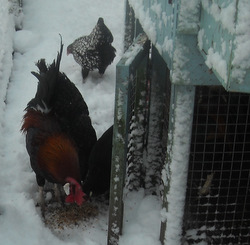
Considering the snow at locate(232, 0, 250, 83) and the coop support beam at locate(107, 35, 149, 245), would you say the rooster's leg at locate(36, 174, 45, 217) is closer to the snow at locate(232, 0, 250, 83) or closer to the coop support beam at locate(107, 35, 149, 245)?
the coop support beam at locate(107, 35, 149, 245)

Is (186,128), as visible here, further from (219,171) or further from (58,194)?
(58,194)

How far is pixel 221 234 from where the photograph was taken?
340cm

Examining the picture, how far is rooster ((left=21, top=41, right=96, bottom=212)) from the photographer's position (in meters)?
3.87

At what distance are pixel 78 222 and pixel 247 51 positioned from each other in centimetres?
247

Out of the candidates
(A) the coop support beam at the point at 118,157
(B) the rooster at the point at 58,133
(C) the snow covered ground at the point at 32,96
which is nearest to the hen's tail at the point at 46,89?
(B) the rooster at the point at 58,133

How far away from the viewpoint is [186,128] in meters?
2.89

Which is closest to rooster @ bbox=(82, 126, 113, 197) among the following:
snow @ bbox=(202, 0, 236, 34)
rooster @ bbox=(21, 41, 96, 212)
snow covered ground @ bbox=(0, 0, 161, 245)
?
rooster @ bbox=(21, 41, 96, 212)

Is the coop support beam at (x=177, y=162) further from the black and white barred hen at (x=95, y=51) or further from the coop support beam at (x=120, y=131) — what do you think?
the black and white barred hen at (x=95, y=51)

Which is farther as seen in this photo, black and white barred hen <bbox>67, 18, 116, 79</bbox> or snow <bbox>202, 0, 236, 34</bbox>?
black and white barred hen <bbox>67, 18, 116, 79</bbox>

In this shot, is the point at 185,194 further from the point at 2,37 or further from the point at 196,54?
the point at 2,37

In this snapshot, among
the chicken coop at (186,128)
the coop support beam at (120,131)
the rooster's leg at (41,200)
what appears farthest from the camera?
the rooster's leg at (41,200)

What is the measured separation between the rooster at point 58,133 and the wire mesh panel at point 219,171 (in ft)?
3.25

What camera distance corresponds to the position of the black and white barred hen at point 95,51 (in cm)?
632

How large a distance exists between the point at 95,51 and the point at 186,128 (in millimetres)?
3701
